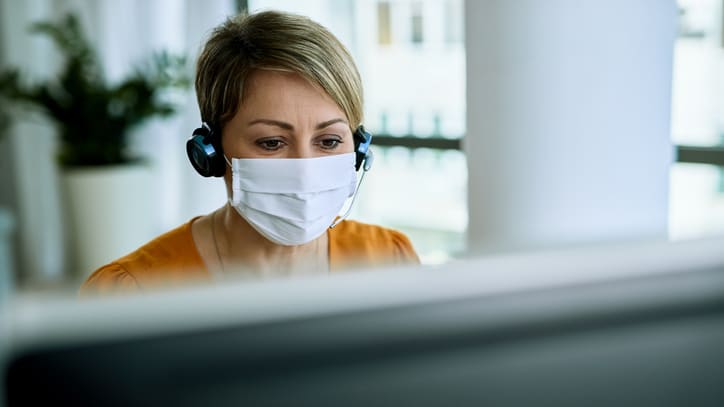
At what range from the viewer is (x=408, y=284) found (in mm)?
286

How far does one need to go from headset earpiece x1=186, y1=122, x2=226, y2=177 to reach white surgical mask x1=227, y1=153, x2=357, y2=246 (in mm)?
18

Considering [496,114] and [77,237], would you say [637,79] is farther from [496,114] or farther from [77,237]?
[77,237]

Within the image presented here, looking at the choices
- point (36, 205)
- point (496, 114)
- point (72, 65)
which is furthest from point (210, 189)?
point (36, 205)

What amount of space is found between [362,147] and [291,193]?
0.09m

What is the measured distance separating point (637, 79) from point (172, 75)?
181cm

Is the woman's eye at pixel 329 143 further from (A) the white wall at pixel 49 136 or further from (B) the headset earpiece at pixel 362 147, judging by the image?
(A) the white wall at pixel 49 136

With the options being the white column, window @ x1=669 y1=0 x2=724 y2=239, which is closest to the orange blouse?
the white column

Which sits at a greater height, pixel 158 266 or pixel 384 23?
pixel 384 23

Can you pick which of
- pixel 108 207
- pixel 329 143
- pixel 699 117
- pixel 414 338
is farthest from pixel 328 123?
pixel 108 207

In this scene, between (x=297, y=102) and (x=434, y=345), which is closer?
(x=434, y=345)

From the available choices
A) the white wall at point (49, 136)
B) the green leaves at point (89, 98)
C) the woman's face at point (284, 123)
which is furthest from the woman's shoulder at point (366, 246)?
the white wall at point (49, 136)

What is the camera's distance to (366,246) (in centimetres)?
87

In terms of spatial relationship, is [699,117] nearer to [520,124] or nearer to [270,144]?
[520,124]

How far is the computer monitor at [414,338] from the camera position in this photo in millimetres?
254
